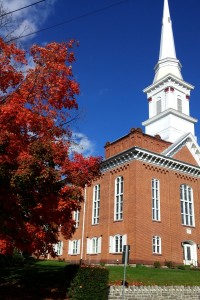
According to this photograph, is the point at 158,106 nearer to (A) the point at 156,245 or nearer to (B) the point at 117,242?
(A) the point at 156,245

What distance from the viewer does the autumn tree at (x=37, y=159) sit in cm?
1235

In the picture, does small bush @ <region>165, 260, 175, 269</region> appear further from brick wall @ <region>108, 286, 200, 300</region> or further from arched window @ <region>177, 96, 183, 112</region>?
arched window @ <region>177, 96, 183, 112</region>

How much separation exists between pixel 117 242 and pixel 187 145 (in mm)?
13871

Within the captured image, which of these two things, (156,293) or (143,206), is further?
(143,206)

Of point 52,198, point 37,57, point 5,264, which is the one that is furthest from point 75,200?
point 5,264

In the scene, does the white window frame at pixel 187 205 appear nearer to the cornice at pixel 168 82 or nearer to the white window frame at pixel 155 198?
the white window frame at pixel 155 198

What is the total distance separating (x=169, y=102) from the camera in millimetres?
45625

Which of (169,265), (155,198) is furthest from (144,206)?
(169,265)

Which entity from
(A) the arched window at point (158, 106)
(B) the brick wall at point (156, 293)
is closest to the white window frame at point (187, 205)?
(A) the arched window at point (158, 106)

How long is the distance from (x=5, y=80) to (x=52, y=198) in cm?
486

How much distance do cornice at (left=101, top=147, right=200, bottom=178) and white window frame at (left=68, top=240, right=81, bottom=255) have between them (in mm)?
9003

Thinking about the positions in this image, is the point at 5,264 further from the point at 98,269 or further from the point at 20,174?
the point at 20,174

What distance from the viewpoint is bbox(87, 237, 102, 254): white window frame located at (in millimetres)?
35844

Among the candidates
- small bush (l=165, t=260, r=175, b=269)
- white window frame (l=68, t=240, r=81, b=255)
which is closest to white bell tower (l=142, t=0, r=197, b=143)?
small bush (l=165, t=260, r=175, b=269)
